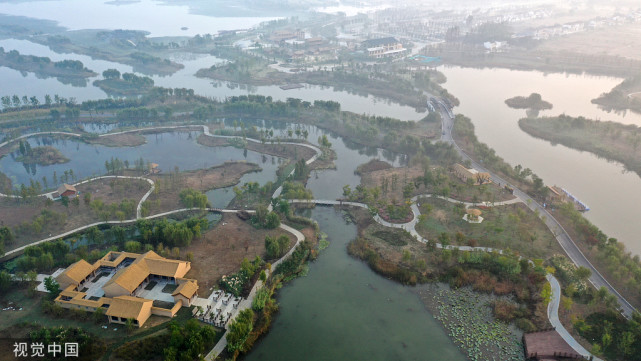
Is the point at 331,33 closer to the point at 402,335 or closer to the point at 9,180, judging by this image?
the point at 9,180

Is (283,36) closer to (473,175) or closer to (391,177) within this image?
(391,177)

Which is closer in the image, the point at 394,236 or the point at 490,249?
the point at 490,249

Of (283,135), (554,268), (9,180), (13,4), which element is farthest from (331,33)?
(13,4)

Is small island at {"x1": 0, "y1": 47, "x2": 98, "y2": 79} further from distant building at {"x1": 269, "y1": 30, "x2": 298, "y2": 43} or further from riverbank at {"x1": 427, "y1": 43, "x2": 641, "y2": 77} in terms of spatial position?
riverbank at {"x1": 427, "y1": 43, "x2": 641, "y2": 77}

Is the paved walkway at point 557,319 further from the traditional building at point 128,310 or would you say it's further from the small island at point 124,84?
the small island at point 124,84

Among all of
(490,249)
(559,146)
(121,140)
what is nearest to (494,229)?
(490,249)

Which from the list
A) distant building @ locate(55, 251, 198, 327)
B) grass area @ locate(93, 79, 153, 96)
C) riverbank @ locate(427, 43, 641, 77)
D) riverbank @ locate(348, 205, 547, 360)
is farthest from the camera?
riverbank @ locate(427, 43, 641, 77)

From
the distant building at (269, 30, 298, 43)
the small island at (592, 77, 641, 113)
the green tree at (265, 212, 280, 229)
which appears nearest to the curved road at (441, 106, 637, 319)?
the green tree at (265, 212, 280, 229)
